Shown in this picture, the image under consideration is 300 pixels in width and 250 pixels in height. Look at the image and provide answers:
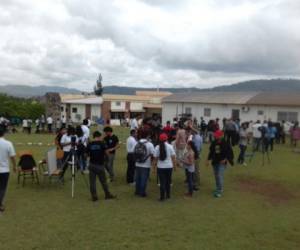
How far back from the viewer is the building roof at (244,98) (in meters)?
33.2

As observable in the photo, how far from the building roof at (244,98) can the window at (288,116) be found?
31.8 inches

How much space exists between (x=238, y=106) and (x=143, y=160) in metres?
27.3

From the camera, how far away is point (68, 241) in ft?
21.6

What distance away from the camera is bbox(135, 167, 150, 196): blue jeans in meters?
9.75

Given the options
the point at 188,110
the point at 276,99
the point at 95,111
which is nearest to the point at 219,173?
the point at 276,99

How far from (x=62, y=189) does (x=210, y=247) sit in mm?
5213

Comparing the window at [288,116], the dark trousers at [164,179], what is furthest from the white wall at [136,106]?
the dark trousers at [164,179]

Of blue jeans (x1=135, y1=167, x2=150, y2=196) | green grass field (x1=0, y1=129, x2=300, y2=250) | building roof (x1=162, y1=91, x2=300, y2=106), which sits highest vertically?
building roof (x1=162, y1=91, x2=300, y2=106)

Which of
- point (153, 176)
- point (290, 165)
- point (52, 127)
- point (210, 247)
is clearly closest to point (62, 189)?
point (153, 176)

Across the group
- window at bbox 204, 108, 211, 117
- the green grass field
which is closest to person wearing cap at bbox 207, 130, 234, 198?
the green grass field

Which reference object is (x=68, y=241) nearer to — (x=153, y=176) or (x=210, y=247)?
(x=210, y=247)

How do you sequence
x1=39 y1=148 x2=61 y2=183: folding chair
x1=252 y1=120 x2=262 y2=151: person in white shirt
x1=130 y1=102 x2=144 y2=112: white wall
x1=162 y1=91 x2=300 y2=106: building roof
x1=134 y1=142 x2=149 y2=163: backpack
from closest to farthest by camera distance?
x1=134 y1=142 x2=149 y2=163: backpack
x1=39 y1=148 x2=61 y2=183: folding chair
x1=252 y1=120 x2=262 y2=151: person in white shirt
x1=162 y1=91 x2=300 y2=106: building roof
x1=130 y1=102 x2=144 y2=112: white wall

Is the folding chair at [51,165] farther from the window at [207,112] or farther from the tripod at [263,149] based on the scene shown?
the window at [207,112]

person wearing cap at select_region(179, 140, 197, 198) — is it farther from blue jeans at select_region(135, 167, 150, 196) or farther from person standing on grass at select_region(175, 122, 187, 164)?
person standing on grass at select_region(175, 122, 187, 164)
